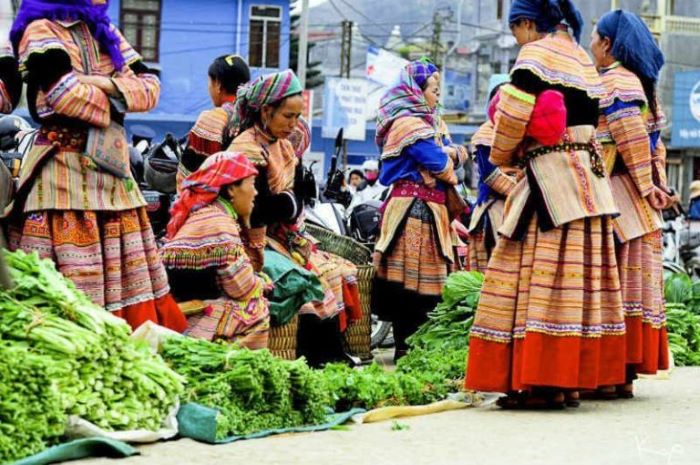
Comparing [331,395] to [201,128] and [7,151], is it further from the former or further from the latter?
[7,151]

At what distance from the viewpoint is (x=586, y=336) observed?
297 inches

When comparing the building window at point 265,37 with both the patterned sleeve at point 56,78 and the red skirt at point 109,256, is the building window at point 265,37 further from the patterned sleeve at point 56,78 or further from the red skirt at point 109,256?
the patterned sleeve at point 56,78

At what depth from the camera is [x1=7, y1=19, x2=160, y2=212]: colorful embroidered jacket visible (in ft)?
23.6

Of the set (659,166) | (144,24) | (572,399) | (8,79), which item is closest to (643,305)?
(572,399)

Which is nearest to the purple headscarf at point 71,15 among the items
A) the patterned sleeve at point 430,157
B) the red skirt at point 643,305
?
the red skirt at point 643,305

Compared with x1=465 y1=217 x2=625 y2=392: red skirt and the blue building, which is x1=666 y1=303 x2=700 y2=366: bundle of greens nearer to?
x1=465 y1=217 x2=625 y2=392: red skirt

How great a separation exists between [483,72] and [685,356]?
51928mm

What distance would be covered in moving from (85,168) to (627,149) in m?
2.92

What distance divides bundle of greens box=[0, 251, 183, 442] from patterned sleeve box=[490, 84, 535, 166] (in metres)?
2.29

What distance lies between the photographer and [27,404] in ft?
17.3

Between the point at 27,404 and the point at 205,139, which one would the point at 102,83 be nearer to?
the point at 205,139

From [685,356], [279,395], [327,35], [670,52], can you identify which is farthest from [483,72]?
[279,395]

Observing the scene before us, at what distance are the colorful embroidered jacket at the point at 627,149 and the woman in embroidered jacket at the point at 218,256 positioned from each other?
1944mm

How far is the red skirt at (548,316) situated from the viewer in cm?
742
